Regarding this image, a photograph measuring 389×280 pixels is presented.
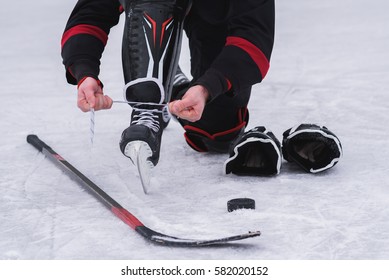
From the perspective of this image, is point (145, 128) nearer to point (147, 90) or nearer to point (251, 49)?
point (147, 90)

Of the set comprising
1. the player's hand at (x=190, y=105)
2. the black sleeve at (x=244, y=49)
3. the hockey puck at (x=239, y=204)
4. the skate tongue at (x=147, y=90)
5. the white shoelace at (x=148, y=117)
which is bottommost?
the hockey puck at (x=239, y=204)

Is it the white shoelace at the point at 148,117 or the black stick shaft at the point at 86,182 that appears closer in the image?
the black stick shaft at the point at 86,182

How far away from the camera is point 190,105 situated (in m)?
1.51

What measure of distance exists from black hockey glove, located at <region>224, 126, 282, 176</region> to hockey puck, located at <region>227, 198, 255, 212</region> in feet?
0.82

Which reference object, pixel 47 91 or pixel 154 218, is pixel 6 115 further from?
pixel 154 218

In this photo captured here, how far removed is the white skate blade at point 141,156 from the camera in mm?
1576

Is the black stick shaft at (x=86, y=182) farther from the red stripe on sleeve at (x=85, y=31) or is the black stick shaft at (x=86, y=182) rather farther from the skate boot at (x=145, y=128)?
the red stripe on sleeve at (x=85, y=31)

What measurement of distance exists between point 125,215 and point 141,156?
17 cm

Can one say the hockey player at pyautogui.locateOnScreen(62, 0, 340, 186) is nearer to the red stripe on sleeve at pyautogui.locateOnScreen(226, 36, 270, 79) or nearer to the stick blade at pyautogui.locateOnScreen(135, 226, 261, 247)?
the red stripe on sleeve at pyautogui.locateOnScreen(226, 36, 270, 79)

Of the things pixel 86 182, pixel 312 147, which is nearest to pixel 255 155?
pixel 312 147

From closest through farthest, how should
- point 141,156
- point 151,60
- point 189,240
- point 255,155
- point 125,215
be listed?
1. point 189,240
2. point 125,215
3. point 141,156
4. point 151,60
5. point 255,155

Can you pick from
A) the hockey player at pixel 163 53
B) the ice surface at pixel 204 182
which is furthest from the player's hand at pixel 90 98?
the ice surface at pixel 204 182

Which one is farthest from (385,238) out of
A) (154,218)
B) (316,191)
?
(154,218)

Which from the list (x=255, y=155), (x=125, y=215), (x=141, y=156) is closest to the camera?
(x=125, y=215)
